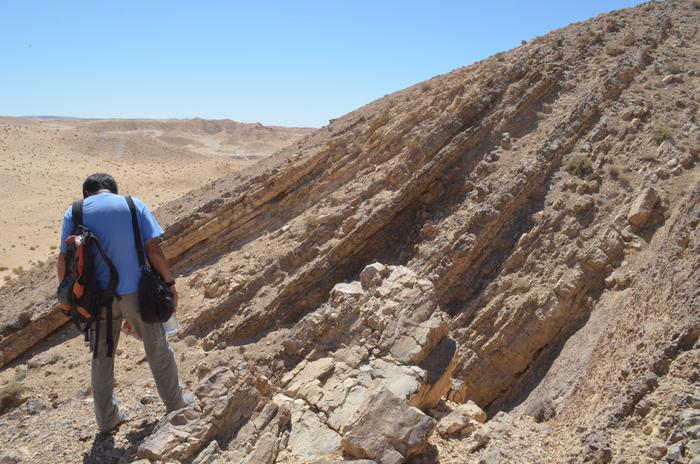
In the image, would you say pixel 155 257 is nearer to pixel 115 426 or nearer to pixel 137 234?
pixel 137 234

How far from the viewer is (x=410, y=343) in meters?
5.70

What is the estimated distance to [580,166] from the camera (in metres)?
10.7

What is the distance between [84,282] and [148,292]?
489 mm

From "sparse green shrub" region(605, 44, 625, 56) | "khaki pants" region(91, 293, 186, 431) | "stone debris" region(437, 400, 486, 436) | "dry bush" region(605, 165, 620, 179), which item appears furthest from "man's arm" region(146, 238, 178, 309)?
"sparse green shrub" region(605, 44, 625, 56)

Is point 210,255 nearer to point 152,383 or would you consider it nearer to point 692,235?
point 152,383

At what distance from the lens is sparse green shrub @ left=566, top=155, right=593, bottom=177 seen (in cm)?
1066

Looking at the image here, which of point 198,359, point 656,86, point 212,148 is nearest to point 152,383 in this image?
point 198,359

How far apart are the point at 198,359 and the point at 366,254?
3618mm

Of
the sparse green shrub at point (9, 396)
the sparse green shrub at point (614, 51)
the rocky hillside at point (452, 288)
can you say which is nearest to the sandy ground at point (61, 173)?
the rocky hillside at point (452, 288)

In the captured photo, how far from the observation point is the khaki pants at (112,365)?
4652mm

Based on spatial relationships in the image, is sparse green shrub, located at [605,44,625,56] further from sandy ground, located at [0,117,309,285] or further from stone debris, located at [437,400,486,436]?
sandy ground, located at [0,117,309,285]

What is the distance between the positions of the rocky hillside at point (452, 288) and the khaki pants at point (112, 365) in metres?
0.22

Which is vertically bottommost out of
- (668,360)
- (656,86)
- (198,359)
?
(198,359)

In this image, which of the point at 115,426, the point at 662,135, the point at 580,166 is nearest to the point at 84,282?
the point at 115,426
